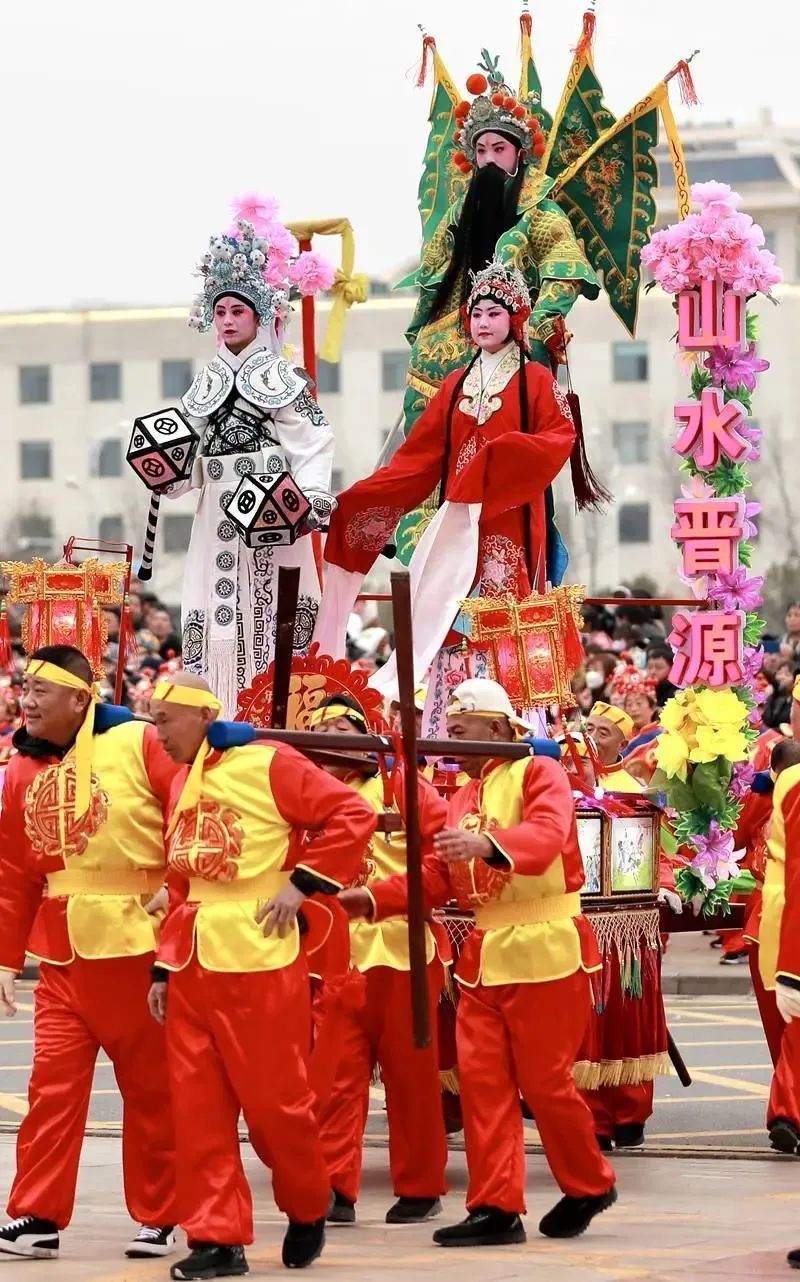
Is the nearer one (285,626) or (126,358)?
(285,626)

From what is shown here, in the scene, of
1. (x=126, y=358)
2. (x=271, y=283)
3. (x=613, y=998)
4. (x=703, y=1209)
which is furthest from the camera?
(x=126, y=358)

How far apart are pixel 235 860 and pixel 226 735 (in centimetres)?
37

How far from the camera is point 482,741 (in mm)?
8555

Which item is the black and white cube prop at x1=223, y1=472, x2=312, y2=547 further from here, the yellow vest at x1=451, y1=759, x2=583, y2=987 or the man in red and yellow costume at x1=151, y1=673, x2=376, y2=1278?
the man in red and yellow costume at x1=151, y1=673, x2=376, y2=1278

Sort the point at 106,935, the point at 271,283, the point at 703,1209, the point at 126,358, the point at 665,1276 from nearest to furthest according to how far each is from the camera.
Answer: the point at 665,1276
the point at 106,935
the point at 703,1209
the point at 271,283
the point at 126,358

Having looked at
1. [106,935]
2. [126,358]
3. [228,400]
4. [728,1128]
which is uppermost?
[126,358]

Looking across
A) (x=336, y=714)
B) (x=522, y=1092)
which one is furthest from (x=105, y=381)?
(x=522, y=1092)

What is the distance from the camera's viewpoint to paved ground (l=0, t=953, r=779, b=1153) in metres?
10.7

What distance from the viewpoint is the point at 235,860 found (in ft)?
25.2

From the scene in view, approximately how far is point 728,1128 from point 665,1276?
345cm

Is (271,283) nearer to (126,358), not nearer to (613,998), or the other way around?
(613,998)

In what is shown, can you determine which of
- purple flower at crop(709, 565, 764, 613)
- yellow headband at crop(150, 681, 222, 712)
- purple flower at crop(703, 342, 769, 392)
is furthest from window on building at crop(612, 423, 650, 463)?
yellow headband at crop(150, 681, 222, 712)

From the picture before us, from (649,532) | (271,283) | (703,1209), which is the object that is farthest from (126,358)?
(703,1209)

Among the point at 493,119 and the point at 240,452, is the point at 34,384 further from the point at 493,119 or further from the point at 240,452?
the point at 240,452
